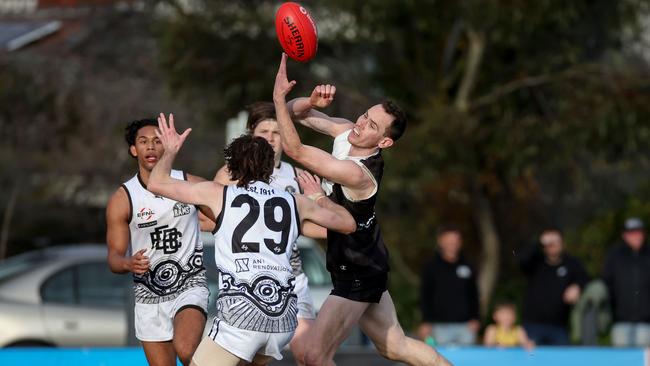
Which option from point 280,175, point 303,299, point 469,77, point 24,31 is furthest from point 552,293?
point 24,31

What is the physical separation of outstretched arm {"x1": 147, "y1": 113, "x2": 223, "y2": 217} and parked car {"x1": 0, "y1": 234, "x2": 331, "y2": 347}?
5011 millimetres

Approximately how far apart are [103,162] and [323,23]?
437cm

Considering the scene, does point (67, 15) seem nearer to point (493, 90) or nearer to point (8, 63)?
point (8, 63)

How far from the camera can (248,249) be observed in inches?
284

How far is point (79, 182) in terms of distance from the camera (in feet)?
66.7

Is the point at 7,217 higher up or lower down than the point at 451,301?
higher up

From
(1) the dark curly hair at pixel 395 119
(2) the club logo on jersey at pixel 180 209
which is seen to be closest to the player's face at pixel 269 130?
(2) the club logo on jersey at pixel 180 209

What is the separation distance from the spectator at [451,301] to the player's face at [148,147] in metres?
4.90

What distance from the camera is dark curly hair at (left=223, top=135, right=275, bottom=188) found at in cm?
725

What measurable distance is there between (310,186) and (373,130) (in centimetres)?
59

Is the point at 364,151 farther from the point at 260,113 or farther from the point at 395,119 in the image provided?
the point at 260,113

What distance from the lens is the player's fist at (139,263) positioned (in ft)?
25.1

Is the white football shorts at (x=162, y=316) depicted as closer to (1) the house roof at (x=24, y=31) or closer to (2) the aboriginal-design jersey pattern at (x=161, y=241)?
(2) the aboriginal-design jersey pattern at (x=161, y=241)

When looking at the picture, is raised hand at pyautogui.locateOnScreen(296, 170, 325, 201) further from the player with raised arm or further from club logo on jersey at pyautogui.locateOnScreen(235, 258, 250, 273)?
club logo on jersey at pyautogui.locateOnScreen(235, 258, 250, 273)
